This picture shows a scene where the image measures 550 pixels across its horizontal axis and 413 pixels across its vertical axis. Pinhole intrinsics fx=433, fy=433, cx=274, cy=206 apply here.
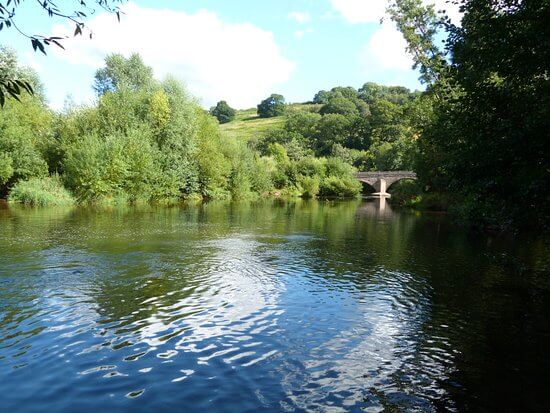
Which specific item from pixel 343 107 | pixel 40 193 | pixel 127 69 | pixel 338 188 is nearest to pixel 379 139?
pixel 343 107

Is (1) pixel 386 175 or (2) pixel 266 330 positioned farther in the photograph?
(1) pixel 386 175

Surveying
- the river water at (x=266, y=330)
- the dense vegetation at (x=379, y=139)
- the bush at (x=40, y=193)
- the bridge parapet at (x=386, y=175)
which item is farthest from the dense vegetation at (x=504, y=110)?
the bridge parapet at (x=386, y=175)

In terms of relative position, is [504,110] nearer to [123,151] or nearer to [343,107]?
[123,151]

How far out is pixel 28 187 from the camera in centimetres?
4922

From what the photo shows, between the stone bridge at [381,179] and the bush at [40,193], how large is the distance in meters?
77.1

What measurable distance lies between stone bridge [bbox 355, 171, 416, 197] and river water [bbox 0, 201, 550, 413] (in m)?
86.5

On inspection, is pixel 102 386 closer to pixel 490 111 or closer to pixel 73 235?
pixel 490 111

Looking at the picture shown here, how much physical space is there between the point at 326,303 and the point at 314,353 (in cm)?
416

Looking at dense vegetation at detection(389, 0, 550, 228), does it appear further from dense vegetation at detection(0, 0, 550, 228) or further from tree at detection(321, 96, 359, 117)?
tree at detection(321, 96, 359, 117)

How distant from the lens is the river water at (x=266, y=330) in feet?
26.8

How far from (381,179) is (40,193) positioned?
268 ft

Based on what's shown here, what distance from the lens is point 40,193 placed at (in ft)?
157

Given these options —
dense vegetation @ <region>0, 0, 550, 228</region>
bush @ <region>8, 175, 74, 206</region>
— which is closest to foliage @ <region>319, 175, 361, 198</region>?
dense vegetation @ <region>0, 0, 550, 228</region>

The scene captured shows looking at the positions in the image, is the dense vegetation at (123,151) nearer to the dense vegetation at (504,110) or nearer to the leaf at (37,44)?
the dense vegetation at (504,110)
